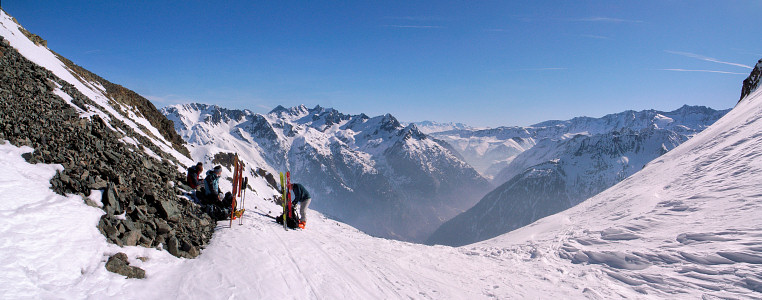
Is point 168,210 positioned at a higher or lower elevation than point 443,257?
higher

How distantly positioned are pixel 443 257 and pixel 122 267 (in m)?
12.7

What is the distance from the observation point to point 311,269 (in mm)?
10922

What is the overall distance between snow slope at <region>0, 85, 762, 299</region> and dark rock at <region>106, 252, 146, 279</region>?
0.20 meters

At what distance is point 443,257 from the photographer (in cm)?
1557

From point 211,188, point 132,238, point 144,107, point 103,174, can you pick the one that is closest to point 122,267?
point 132,238

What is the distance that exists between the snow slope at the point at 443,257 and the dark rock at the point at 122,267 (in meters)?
0.20

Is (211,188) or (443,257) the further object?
(211,188)

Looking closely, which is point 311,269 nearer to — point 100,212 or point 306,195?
point 100,212

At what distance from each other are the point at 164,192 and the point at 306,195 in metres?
7.61

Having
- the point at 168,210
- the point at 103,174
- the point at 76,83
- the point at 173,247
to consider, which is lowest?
the point at 173,247

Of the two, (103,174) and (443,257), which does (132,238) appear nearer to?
(103,174)

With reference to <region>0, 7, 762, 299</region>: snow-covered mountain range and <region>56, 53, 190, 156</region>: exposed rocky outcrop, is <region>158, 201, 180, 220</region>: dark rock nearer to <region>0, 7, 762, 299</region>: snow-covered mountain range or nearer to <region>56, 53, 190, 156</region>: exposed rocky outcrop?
<region>0, 7, 762, 299</region>: snow-covered mountain range

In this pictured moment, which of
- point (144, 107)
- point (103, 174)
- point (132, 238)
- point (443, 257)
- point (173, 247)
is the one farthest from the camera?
point (144, 107)

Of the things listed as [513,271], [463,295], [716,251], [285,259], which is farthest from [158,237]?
[716,251]
